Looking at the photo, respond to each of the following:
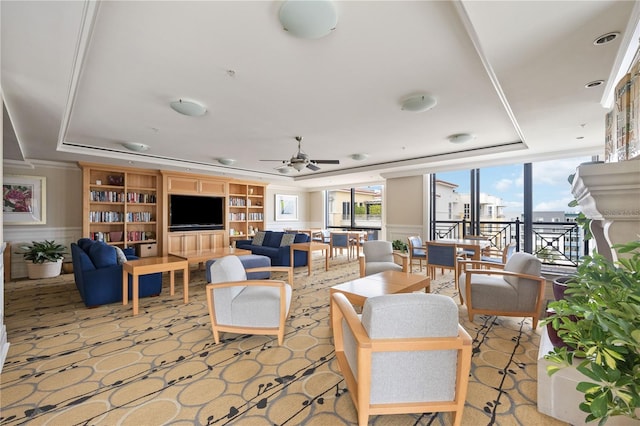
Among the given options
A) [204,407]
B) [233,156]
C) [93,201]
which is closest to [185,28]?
[204,407]

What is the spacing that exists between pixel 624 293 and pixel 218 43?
8.69 feet

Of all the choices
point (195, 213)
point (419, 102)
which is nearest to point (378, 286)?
point (419, 102)

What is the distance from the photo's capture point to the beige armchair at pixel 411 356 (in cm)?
→ 146

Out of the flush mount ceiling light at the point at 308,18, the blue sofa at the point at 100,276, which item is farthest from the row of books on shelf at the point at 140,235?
the flush mount ceiling light at the point at 308,18

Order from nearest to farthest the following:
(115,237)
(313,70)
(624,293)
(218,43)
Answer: (624,293)
(218,43)
(313,70)
(115,237)

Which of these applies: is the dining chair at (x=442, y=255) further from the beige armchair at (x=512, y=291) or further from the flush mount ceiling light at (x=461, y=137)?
the flush mount ceiling light at (x=461, y=137)

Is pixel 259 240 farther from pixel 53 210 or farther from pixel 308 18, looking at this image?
pixel 308 18

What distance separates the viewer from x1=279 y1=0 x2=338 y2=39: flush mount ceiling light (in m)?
1.68

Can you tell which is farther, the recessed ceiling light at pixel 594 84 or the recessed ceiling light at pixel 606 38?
the recessed ceiling light at pixel 594 84

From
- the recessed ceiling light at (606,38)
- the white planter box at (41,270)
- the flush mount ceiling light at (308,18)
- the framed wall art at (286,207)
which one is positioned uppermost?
the flush mount ceiling light at (308,18)

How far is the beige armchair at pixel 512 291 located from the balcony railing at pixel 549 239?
290 centimetres

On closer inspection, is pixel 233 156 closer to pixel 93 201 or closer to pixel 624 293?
pixel 93 201

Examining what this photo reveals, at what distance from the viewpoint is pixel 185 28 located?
1964 mm

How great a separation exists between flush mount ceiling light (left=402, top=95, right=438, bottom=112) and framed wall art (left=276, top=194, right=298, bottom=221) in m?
7.82
